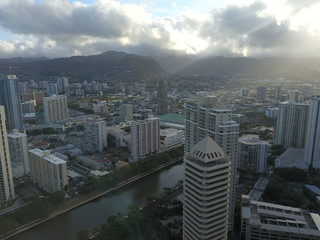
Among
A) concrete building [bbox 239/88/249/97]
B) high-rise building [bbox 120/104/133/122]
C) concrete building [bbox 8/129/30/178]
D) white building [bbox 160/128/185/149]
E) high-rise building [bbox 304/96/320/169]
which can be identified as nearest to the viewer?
concrete building [bbox 8/129/30/178]

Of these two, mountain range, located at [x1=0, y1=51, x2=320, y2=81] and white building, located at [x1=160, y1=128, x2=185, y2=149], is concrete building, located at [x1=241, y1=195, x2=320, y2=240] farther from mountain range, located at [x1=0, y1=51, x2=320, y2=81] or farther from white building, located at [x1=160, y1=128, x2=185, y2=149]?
mountain range, located at [x1=0, y1=51, x2=320, y2=81]

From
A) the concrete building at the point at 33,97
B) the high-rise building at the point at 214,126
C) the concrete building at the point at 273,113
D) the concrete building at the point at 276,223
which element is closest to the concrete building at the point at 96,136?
the high-rise building at the point at 214,126

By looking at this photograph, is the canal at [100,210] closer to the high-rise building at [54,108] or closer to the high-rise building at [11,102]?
the high-rise building at [11,102]

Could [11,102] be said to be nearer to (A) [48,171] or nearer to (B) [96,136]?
(B) [96,136]

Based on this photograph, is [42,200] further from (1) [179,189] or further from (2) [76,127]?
(2) [76,127]

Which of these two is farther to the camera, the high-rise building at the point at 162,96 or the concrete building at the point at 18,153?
the high-rise building at the point at 162,96

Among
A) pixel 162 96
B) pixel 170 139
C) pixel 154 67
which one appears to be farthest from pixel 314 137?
pixel 154 67

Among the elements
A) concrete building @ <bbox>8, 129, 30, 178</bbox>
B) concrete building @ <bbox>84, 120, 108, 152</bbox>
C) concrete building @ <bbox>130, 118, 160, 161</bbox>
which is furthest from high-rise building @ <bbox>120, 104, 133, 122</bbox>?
concrete building @ <bbox>8, 129, 30, 178</bbox>
